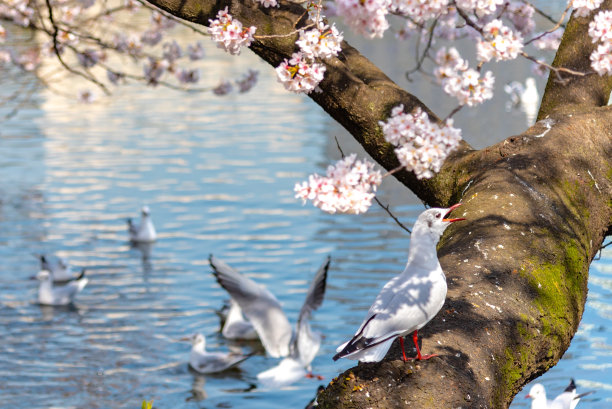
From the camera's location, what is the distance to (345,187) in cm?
379

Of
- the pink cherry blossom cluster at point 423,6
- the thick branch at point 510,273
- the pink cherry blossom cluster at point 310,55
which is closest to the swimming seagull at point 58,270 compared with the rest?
the pink cherry blossom cluster at point 310,55

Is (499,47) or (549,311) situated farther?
(499,47)

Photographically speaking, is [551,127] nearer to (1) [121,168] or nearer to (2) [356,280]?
(2) [356,280]

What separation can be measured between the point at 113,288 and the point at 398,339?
9828 mm

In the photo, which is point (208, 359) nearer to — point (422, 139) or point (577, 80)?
point (577, 80)

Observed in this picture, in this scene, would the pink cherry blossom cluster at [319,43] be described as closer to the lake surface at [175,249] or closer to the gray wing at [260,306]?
the gray wing at [260,306]

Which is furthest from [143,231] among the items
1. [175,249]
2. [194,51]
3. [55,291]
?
[194,51]

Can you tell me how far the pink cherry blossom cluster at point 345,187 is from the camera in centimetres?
375

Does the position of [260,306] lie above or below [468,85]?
below

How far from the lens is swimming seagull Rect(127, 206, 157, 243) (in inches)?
564

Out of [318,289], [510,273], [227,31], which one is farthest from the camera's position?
[318,289]

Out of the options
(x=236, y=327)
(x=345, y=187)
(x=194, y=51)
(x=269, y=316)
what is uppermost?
(x=345, y=187)

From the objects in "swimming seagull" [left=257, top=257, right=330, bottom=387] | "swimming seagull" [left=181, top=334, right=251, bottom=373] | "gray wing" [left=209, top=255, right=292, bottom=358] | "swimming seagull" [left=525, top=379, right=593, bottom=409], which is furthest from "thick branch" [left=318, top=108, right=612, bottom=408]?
"swimming seagull" [left=181, top=334, right=251, bottom=373]

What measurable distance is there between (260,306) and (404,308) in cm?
589
